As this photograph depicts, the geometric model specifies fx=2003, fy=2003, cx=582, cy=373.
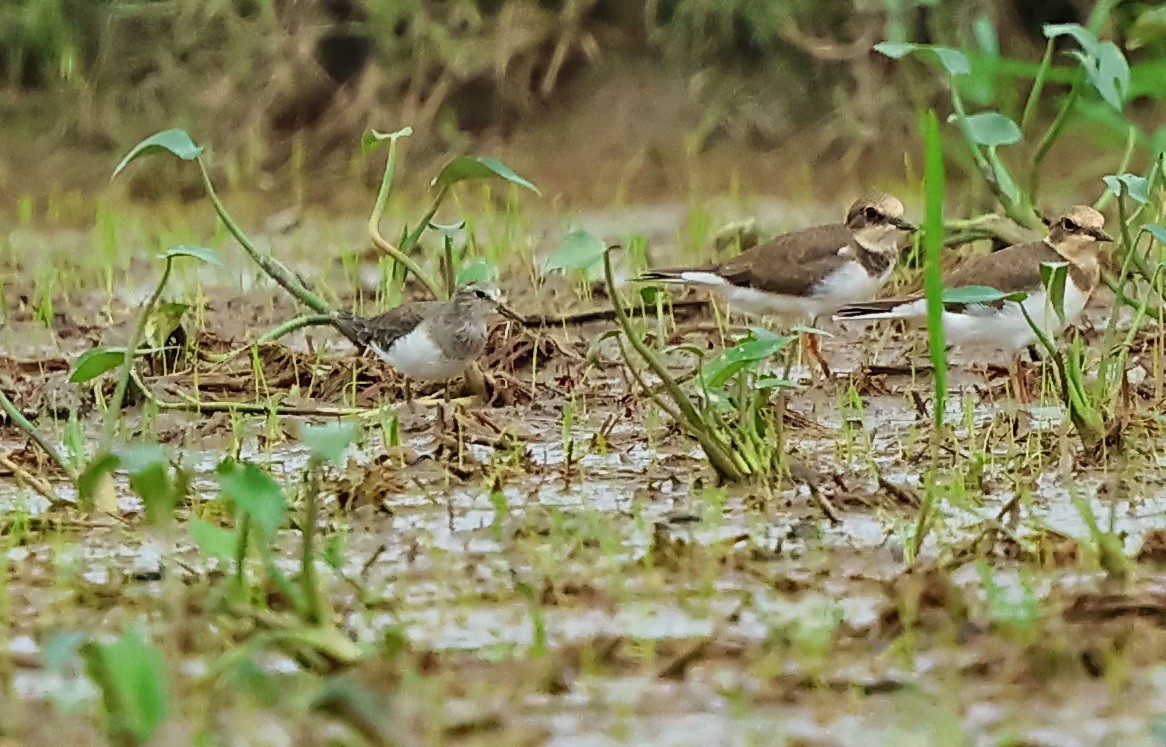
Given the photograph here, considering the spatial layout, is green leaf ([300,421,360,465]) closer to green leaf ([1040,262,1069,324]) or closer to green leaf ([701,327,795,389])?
green leaf ([701,327,795,389])

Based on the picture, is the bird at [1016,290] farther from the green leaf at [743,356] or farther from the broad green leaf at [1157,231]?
the green leaf at [743,356]

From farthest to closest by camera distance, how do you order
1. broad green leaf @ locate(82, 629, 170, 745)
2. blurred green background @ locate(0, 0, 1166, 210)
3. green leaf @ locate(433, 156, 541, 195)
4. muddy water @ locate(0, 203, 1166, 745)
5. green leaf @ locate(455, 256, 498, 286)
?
1. blurred green background @ locate(0, 0, 1166, 210)
2. green leaf @ locate(455, 256, 498, 286)
3. green leaf @ locate(433, 156, 541, 195)
4. muddy water @ locate(0, 203, 1166, 745)
5. broad green leaf @ locate(82, 629, 170, 745)

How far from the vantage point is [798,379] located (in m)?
6.59

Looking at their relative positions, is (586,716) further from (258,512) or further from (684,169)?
(684,169)

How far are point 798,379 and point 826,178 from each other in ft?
14.9

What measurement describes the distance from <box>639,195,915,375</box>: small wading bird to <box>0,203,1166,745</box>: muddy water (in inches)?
63.5

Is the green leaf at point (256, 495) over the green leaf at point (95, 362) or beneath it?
beneath

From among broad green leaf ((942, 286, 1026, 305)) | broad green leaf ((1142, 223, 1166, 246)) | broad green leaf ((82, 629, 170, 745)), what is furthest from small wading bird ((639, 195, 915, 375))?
broad green leaf ((82, 629, 170, 745))

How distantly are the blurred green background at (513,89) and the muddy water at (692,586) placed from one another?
17.4ft

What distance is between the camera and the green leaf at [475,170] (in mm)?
5254

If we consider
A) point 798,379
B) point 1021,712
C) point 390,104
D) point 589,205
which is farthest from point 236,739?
point 390,104

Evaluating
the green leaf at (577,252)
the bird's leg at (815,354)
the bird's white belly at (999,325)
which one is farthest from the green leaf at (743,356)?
the bird's white belly at (999,325)

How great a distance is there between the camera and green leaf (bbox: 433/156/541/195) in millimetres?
5254

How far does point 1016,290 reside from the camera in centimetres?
661
